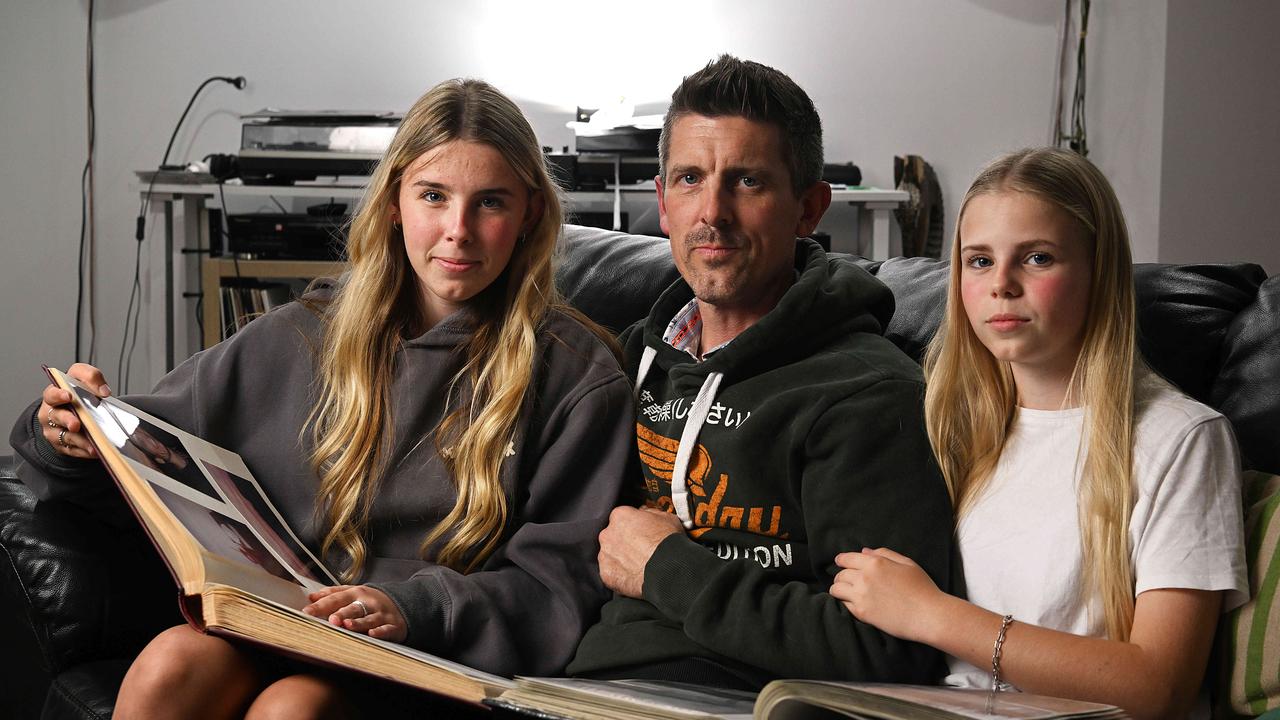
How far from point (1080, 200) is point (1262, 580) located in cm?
34

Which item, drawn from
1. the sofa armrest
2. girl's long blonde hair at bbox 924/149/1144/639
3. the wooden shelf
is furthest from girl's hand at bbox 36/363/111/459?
the wooden shelf

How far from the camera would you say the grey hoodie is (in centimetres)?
111

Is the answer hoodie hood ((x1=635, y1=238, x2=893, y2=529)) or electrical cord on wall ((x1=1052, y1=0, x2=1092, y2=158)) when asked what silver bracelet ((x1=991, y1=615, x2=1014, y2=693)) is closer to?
hoodie hood ((x1=635, y1=238, x2=893, y2=529))

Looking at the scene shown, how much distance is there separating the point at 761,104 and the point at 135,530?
855 mm

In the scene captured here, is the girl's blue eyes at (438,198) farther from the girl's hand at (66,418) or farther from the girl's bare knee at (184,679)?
the girl's bare knee at (184,679)

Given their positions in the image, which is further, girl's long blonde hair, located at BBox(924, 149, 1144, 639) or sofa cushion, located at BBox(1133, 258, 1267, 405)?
sofa cushion, located at BBox(1133, 258, 1267, 405)

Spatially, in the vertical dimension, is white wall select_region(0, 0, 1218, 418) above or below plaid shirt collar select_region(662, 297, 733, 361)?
above

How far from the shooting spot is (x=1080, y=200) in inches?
38.1

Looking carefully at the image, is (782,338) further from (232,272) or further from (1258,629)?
(232,272)

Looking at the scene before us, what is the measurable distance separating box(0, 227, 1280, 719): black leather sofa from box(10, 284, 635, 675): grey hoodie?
65 millimetres

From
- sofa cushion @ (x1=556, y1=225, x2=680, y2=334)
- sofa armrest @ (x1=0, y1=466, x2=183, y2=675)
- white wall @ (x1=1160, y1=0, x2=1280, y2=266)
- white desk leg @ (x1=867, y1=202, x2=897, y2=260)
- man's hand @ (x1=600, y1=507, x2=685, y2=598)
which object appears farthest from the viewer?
white wall @ (x1=1160, y1=0, x2=1280, y2=266)

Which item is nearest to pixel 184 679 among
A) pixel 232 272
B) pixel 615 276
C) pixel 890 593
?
pixel 890 593

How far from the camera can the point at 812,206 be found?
1.22 metres

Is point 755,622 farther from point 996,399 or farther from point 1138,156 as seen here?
point 1138,156
